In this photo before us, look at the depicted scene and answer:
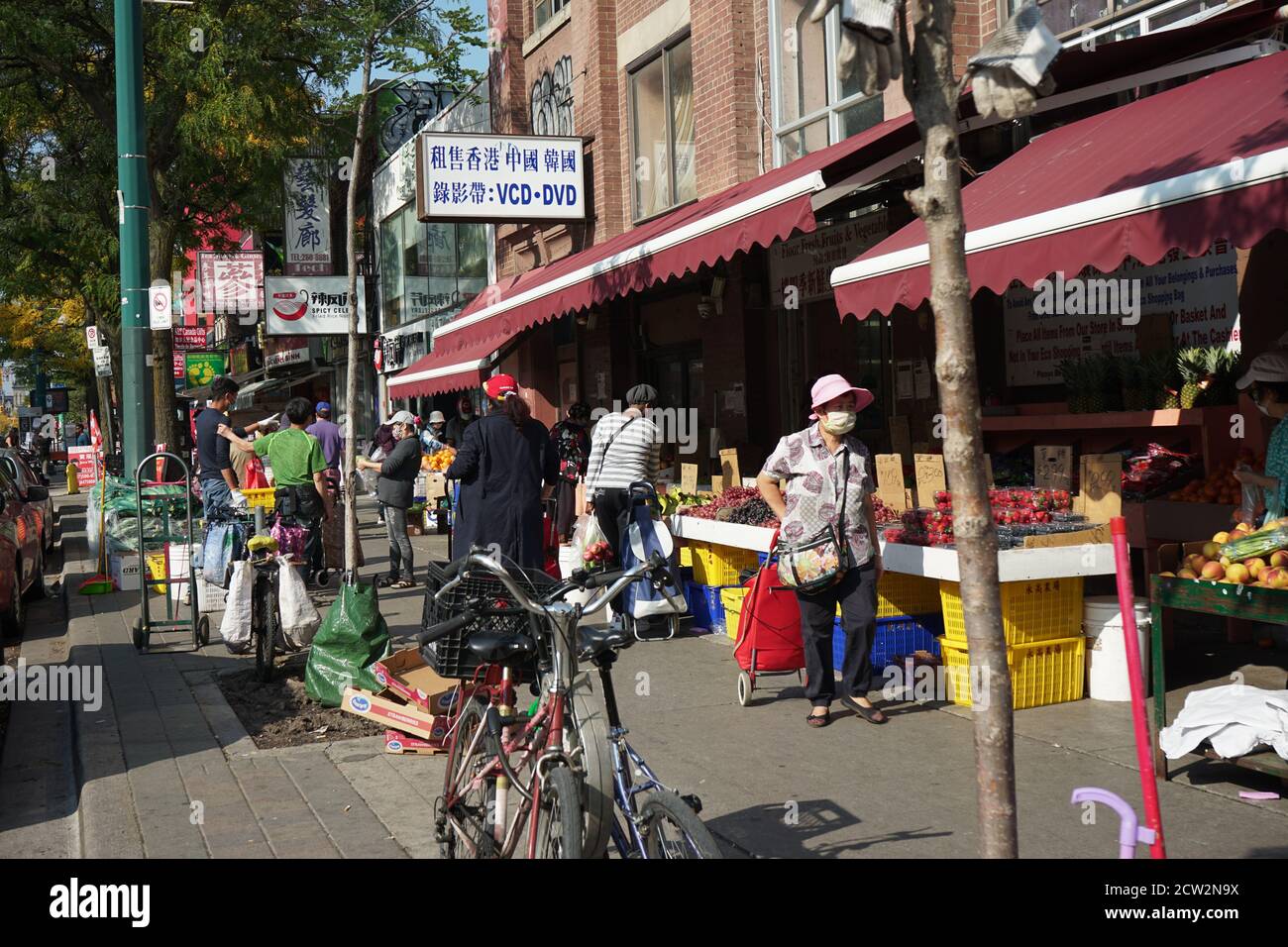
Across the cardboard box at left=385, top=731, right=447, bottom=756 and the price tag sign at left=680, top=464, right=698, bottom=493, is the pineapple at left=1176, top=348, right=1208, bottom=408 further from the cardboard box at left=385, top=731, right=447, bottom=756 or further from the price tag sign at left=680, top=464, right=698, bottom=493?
the cardboard box at left=385, top=731, right=447, bottom=756

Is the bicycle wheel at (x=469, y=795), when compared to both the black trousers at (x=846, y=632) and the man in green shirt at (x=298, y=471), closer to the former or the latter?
the black trousers at (x=846, y=632)

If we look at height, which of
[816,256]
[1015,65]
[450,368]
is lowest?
[1015,65]

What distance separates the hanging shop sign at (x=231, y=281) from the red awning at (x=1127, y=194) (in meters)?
23.4

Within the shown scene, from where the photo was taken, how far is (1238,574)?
5309 mm

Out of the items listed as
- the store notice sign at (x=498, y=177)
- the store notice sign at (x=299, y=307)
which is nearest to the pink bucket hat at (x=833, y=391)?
the store notice sign at (x=498, y=177)

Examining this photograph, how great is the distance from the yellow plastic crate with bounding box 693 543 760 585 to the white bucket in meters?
3.09

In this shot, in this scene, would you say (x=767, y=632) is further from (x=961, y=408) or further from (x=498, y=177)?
(x=498, y=177)

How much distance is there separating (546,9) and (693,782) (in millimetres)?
16874

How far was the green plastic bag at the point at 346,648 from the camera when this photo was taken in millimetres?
7383

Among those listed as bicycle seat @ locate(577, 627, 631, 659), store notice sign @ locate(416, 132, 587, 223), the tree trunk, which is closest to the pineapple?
bicycle seat @ locate(577, 627, 631, 659)

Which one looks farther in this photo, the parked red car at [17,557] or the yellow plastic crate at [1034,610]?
the parked red car at [17,557]

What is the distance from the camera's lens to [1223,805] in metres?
5.21

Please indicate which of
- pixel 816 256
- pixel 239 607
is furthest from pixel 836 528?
pixel 816 256
